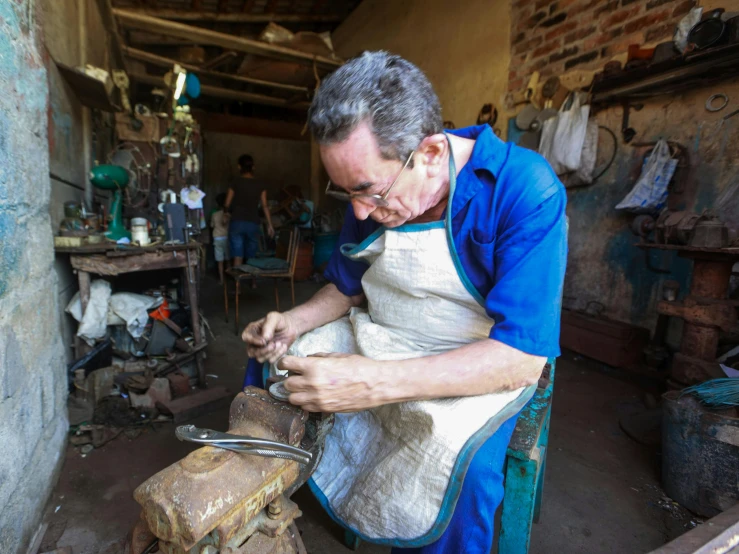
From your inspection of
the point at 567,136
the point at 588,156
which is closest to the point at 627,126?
the point at 588,156

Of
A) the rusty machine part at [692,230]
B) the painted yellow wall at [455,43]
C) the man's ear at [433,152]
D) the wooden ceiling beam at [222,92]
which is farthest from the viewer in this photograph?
the wooden ceiling beam at [222,92]

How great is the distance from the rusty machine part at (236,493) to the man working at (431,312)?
0.11m

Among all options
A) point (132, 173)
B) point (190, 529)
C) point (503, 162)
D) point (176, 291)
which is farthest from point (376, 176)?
point (132, 173)

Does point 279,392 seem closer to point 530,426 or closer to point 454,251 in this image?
point 454,251

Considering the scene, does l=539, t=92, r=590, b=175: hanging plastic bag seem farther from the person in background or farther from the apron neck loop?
the person in background

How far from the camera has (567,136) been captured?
3.91 m

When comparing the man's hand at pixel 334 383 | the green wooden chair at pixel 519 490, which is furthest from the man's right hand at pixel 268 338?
the green wooden chair at pixel 519 490

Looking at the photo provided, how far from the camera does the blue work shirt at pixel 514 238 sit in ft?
3.66

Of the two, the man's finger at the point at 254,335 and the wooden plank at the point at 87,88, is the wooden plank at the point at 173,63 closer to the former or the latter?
the wooden plank at the point at 87,88

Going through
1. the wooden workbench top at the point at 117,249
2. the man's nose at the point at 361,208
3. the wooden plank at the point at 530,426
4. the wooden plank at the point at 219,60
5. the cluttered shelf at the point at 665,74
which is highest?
the wooden plank at the point at 219,60

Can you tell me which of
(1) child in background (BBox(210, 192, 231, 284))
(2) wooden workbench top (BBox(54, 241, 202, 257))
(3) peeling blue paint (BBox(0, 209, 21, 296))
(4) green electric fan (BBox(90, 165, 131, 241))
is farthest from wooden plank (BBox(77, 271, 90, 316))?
(1) child in background (BBox(210, 192, 231, 284))

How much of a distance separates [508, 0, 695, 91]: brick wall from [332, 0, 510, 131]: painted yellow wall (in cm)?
23

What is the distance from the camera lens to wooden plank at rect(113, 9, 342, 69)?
16.7ft

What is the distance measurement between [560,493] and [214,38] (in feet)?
20.5
